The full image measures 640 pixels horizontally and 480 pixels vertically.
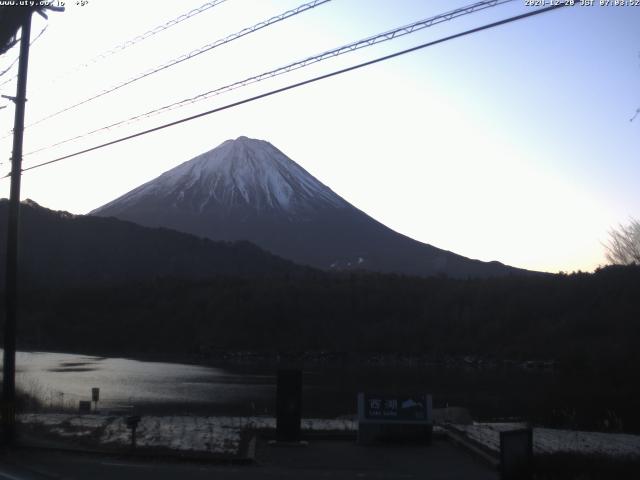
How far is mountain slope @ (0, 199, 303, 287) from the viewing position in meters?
120

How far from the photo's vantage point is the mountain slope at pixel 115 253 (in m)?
120

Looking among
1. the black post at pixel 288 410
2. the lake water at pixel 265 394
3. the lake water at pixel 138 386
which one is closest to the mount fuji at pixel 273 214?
the lake water at pixel 265 394

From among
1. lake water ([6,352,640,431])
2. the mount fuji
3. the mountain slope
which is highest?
the mount fuji

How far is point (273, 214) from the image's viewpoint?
564 ft

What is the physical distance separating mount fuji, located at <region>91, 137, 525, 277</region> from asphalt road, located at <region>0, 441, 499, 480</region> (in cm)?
14199

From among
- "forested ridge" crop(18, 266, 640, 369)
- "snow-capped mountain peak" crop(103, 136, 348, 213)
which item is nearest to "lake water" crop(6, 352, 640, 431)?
"forested ridge" crop(18, 266, 640, 369)

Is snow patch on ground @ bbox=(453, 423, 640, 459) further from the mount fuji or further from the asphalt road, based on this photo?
the mount fuji

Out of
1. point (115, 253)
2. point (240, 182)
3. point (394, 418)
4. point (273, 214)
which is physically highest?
point (240, 182)

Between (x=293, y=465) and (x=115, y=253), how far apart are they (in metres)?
120

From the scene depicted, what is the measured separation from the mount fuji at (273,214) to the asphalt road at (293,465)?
466 feet

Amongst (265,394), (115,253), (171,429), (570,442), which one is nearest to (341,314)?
(115,253)

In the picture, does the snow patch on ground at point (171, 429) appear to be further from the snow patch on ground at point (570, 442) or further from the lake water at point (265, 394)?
the lake water at point (265, 394)

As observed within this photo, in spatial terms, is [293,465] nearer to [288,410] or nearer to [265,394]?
[288,410]

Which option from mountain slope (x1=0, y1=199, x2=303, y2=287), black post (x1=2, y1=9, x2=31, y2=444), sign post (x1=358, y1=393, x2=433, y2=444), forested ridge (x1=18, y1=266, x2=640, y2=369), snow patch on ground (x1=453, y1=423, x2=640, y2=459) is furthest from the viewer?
mountain slope (x1=0, y1=199, x2=303, y2=287)
